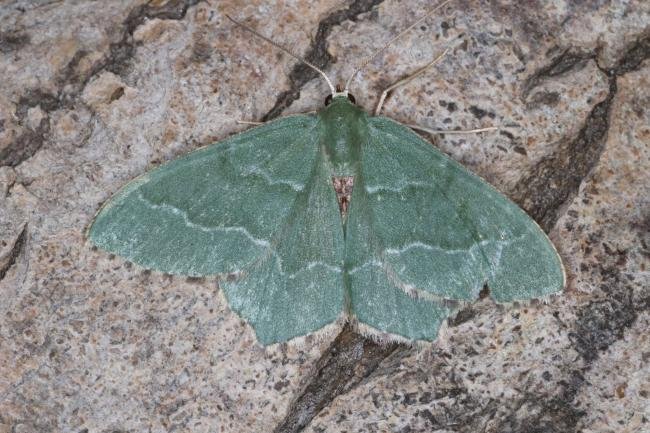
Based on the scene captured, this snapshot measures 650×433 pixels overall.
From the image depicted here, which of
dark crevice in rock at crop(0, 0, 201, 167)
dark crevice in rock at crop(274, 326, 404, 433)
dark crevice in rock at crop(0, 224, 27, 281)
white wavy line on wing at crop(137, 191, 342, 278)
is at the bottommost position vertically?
dark crevice in rock at crop(274, 326, 404, 433)

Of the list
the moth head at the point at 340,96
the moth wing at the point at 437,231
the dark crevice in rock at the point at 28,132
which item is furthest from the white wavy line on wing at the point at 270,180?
the dark crevice in rock at the point at 28,132

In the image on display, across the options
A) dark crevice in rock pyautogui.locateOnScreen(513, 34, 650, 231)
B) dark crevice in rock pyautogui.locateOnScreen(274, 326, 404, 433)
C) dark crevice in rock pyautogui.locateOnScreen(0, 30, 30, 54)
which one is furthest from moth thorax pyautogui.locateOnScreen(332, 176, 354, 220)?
dark crevice in rock pyautogui.locateOnScreen(0, 30, 30, 54)

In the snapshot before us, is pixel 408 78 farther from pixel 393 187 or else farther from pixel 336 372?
pixel 336 372

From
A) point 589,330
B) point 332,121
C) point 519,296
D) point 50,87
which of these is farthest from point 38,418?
point 589,330

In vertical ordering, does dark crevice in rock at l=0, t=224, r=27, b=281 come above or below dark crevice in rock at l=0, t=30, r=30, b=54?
below

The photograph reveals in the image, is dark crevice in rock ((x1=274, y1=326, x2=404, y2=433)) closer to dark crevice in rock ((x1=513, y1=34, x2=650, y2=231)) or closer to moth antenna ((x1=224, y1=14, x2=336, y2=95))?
dark crevice in rock ((x1=513, y1=34, x2=650, y2=231))

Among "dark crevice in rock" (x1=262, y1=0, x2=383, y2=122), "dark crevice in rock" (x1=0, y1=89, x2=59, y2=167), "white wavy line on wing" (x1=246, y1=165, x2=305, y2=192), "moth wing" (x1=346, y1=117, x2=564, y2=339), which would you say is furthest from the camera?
"dark crevice in rock" (x1=262, y1=0, x2=383, y2=122)

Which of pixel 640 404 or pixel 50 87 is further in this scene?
pixel 50 87

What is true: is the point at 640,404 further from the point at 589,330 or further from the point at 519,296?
the point at 519,296
